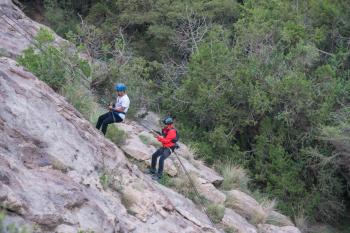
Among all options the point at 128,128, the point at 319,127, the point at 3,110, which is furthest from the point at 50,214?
the point at 319,127

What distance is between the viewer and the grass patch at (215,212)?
1349cm

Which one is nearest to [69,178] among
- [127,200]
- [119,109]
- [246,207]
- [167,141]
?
[127,200]

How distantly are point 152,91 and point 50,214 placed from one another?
13396 millimetres

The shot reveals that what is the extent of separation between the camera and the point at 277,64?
2003 centimetres

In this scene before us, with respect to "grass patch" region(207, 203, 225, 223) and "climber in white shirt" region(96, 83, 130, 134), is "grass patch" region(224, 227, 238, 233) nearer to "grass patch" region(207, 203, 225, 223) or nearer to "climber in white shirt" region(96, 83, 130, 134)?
"grass patch" region(207, 203, 225, 223)

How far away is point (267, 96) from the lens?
64.1 feet

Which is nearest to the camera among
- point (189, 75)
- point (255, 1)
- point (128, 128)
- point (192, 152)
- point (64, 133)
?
point (64, 133)

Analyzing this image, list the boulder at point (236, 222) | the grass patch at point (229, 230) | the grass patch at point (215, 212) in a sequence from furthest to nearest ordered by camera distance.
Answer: the boulder at point (236, 222), the grass patch at point (215, 212), the grass patch at point (229, 230)

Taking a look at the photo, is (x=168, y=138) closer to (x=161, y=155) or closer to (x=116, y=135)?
(x=161, y=155)

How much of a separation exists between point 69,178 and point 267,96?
36.4ft

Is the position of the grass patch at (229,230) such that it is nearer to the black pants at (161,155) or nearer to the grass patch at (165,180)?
the grass patch at (165,180)

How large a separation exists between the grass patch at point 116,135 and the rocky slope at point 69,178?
0.62 feet

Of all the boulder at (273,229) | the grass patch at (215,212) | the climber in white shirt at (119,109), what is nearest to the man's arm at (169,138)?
the climber in white shirt at (119,109)

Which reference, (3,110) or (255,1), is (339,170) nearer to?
(255,1)
